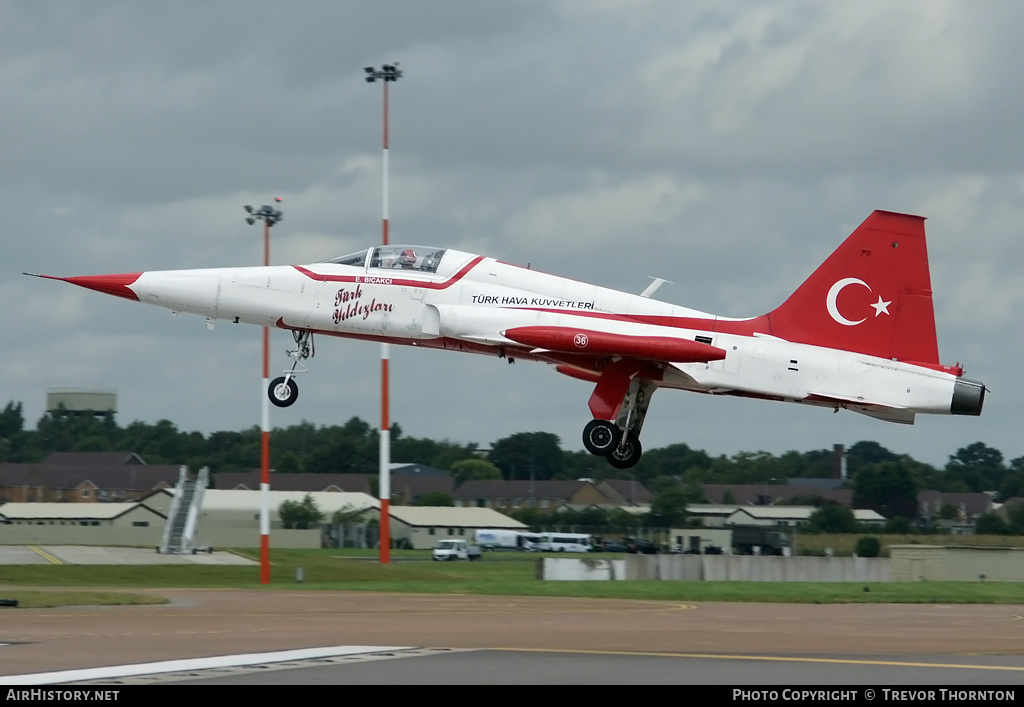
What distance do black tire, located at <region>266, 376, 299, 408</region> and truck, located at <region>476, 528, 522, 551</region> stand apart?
6756 cm

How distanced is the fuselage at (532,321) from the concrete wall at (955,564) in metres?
32.3

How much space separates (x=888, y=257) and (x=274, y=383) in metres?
11.8

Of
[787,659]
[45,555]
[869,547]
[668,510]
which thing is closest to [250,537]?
[45,555]

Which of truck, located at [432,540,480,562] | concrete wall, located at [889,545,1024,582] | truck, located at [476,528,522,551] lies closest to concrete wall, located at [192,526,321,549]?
truck, located at [432,540,480,562]

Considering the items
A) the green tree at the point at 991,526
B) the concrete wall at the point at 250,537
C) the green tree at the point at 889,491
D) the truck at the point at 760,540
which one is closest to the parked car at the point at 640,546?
the truck at the point at 760,540

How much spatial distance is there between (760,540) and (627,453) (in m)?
43.9

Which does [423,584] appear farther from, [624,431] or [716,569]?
[624,431]

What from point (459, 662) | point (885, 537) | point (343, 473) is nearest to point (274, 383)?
point (459, 662)

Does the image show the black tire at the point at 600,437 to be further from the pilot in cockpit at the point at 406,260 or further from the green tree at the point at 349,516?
the green tree at the point at 349,516

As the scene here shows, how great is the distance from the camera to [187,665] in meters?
21.9

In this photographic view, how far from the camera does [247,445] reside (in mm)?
120312

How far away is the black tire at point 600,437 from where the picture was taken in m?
26.5
